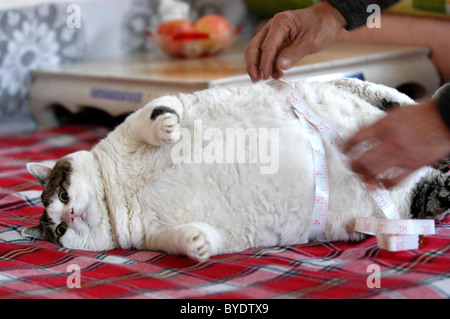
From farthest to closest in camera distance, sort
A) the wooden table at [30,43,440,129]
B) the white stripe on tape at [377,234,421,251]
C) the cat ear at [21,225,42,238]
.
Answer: the wooden table at [30,43,440,129], the cat ear at [21,225,42,238], the white stripe on tape at [377,234,421,251]

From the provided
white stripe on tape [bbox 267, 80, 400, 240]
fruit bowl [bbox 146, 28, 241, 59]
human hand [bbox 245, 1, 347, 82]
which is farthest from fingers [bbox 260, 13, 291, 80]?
fruit bowl [bbox 146, 28, 241, 59]

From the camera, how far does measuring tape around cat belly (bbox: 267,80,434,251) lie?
3.87 ft

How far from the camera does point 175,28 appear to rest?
2.80m

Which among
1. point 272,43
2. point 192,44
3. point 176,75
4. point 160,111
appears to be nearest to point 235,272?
point 160,111

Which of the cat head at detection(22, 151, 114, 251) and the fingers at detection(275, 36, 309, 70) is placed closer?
the cat head at detection(22, 151, 114, 251)

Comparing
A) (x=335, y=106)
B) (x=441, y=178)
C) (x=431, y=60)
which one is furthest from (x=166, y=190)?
(x=431, y=60)

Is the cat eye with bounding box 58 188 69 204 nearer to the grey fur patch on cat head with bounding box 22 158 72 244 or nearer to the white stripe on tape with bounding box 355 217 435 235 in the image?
the grey fur patch on cat head with bounding box 22 158 72 244

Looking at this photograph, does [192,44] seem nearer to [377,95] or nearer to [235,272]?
[377,95]

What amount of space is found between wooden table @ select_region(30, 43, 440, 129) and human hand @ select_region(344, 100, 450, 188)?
1.12 metres

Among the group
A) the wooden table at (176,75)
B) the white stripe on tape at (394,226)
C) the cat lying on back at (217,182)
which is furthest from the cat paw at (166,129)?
the wooden table at (176,75)

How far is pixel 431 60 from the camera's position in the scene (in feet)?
8.70

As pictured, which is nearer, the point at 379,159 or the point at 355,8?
the point at 379,159

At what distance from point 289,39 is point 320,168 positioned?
0.41 m

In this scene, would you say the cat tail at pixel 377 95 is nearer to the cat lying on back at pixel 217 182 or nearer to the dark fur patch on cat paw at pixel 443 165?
the cat lying on back at pixel 217 182
